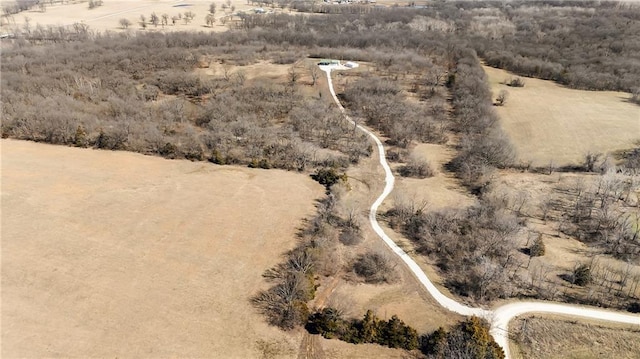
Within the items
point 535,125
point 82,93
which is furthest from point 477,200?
point 82,93

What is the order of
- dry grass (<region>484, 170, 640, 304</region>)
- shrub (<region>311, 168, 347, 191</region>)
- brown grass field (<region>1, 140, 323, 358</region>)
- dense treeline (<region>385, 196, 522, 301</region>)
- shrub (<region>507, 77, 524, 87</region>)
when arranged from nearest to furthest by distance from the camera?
1. brown grass field (<region>1, 140, 323, 358</region>)
2. dense treeline (<region>385, 196, 522, 301</region>)
3. dry grass (<region>484, 170, 640, 304</region>)
4. shrub (<region>311, 168, 347, 191</region>)
5. shrub (<region>507, 77, 524, 87</region>)

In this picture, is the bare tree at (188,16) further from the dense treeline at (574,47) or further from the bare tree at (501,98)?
the bare tree at (501,98)

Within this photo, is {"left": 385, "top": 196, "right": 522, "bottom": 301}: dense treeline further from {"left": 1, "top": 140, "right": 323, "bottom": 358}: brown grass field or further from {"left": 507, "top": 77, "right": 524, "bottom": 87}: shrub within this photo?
{"left": 507, "top": 77, "right": 524, "bottom": 87}: shrub

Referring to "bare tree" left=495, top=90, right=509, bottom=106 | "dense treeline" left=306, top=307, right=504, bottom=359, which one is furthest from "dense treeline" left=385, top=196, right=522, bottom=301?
"bare tree" left=495, top=90, right=509, bottom=106

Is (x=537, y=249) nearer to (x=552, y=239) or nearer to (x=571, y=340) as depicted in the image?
(x=552, y=239)

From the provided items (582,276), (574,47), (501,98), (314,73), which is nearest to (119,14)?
(314,73)

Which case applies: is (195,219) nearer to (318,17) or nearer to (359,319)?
(359,319)
